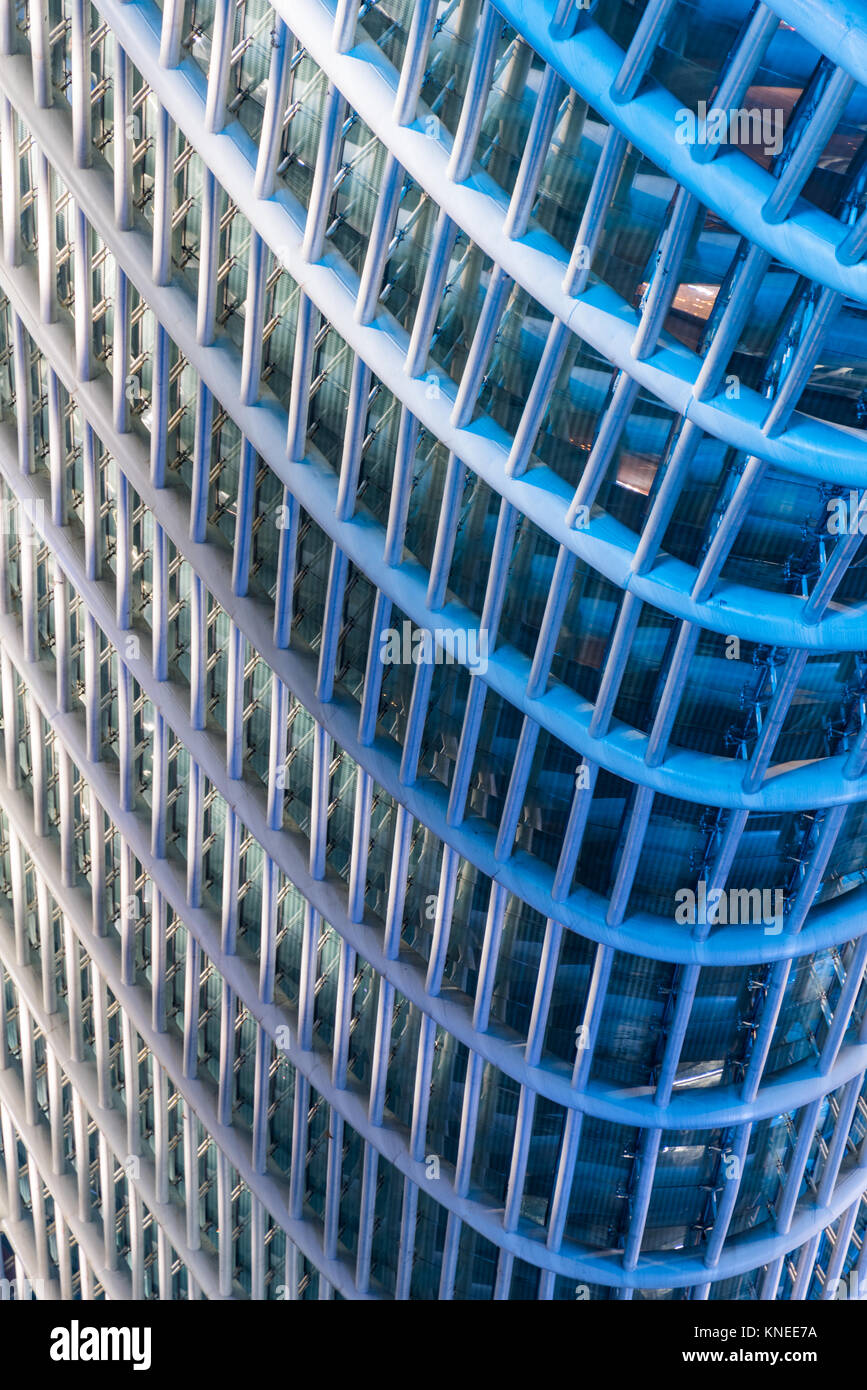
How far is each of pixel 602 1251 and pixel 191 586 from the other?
19.0 meters

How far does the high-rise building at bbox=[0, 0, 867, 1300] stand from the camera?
27.7 metres

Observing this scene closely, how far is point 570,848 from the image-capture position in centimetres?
3509

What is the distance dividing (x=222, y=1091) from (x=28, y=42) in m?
26.6

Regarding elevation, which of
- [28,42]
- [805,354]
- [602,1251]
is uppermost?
[28,42]

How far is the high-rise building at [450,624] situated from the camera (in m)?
27.7

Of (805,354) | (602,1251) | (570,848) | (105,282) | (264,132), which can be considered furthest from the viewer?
(602,1251)

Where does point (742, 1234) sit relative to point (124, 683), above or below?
below

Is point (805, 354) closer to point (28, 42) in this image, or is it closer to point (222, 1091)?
point (28, 42)

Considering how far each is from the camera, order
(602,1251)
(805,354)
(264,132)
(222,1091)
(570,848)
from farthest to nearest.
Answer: (222,1091) < (602,1251) < (570,848) < (264,132) < (805,354)

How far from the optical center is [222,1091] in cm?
4638

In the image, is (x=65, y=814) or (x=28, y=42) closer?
(x=28, y=42)

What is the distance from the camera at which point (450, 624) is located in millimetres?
33688
